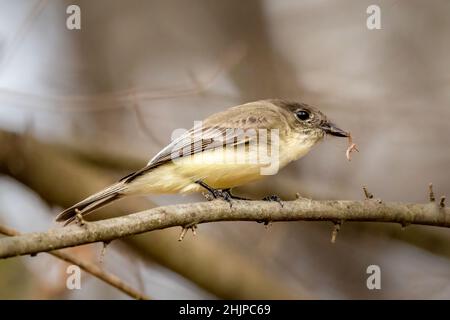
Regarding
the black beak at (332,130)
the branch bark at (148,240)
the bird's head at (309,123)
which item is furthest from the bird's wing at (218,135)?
the branch bark at (148,240)

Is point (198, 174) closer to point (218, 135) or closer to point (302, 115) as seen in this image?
point (218, 135)

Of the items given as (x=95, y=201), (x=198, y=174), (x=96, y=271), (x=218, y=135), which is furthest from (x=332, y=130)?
(x=96, y=271)

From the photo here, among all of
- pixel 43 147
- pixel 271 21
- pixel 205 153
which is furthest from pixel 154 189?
pixel 271 21

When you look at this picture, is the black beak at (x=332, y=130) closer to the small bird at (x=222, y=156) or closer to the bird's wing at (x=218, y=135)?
the small bird at (x=222, y=156)

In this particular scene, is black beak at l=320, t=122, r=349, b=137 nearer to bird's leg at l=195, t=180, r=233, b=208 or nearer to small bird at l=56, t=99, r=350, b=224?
small bird at l=56, t=99, r=350, b=224

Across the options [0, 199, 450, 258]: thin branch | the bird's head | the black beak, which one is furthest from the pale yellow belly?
[0, 199, 450, 258]: thin branch

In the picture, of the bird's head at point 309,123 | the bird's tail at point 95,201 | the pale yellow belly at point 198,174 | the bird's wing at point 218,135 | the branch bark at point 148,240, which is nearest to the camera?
the bird's tail at point 95,201
